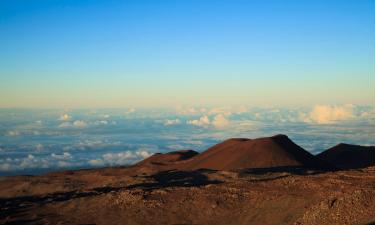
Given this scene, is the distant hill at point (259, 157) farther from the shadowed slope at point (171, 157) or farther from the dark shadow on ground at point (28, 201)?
the dark shadow on ground at point (28, 201)

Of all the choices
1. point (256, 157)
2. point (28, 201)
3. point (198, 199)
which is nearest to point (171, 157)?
point (256, 157)

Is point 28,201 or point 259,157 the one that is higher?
point 259,157

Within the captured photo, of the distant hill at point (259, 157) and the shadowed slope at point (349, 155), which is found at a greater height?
the distant hill at point (259, 157)

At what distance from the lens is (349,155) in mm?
62656

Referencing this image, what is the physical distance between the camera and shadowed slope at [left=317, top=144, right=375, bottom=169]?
59.2 metres

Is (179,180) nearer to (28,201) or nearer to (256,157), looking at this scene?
(28,201)

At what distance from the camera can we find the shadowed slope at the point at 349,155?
59188 millimetres

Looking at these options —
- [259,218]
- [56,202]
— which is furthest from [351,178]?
[56,202]

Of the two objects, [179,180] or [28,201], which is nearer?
[28,201]

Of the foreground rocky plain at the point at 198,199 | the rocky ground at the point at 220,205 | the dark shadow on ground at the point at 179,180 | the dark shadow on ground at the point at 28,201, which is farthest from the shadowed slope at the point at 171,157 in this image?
the rocky ground at the point at 220,205

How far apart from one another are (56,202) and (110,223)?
6.52 meters

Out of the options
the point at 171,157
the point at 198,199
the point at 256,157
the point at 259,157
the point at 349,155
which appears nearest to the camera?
the point at 198,199

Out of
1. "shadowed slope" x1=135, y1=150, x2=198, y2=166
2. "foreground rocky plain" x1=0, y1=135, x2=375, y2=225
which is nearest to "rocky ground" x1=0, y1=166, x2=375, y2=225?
"foreground rocky plain" x1=0, y1=135, x2=375, y2=225

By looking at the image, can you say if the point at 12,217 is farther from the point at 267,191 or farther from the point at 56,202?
the point at 267,191
